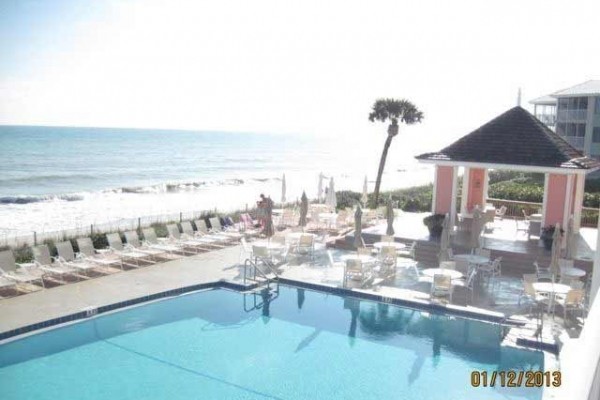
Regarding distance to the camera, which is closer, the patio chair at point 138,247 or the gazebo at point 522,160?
the patio chair at point 138,247

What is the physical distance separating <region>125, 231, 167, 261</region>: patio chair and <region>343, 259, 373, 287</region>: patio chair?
231 inches

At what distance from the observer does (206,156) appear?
308 ft

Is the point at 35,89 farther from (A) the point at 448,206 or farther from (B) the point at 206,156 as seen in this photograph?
(B) the point at 206,156

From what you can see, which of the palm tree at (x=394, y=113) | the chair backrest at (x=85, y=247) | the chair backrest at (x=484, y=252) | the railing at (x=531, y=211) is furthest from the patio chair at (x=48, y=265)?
the palm tree at (x=394, y=113)

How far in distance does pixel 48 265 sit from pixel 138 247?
3024mm

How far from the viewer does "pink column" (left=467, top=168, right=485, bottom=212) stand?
77.3ft

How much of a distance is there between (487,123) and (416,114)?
349 inches

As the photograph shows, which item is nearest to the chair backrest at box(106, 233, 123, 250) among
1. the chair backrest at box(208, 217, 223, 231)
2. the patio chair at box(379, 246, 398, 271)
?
the chair backrest at box(208, 217, 223, 231)

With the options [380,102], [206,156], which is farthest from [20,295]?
[206,156]

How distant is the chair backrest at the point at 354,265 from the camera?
14.9 metres

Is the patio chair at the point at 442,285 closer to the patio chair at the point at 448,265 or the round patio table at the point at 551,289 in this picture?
the patio chair at the point at 448,265

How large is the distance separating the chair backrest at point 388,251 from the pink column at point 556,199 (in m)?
6.29

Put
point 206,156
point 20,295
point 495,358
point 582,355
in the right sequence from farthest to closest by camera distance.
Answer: point 206,156, point 20,295, point 495,358, point 582,355

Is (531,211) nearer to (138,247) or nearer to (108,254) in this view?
(138,247)
